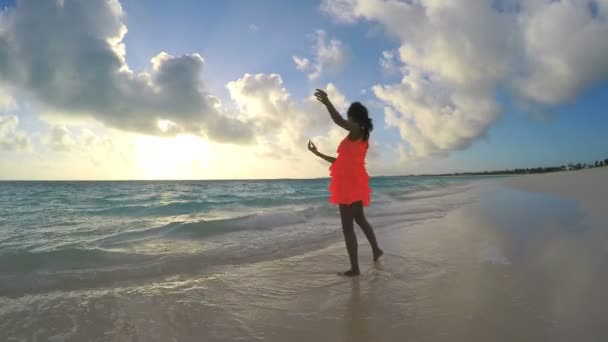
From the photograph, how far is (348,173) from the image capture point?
13.2ft

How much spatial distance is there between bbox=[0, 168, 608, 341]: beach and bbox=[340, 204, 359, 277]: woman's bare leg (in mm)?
187

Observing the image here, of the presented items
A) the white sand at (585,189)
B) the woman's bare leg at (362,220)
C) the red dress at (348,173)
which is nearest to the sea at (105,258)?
the woman's bare leg at (362,220)

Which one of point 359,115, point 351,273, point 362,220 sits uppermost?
point 359,115

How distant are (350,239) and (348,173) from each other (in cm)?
79

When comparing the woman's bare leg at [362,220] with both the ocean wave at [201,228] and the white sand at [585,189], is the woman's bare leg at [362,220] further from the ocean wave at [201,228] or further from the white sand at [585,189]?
the white sand at [585,189]

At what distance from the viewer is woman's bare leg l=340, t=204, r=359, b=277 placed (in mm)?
3873

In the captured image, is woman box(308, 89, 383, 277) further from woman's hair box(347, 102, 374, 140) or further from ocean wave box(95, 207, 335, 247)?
ocean wave box(95, 207, 335, 247)

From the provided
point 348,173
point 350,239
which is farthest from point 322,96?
point 350,239

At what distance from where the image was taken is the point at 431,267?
155 inches

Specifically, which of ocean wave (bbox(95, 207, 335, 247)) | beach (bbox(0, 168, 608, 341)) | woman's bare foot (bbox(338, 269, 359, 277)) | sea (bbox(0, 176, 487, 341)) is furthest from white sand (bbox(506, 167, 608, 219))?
ocean wave (bbox(95, 207, 335, 247))

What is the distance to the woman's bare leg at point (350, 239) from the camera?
152 inches

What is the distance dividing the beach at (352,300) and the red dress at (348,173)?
A: 3.03 feet

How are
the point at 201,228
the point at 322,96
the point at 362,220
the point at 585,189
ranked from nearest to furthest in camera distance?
the point at 322,96 < the point at 362,220 < the point at 201,228 < the point at 585,189

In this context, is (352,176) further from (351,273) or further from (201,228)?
(201,228)
